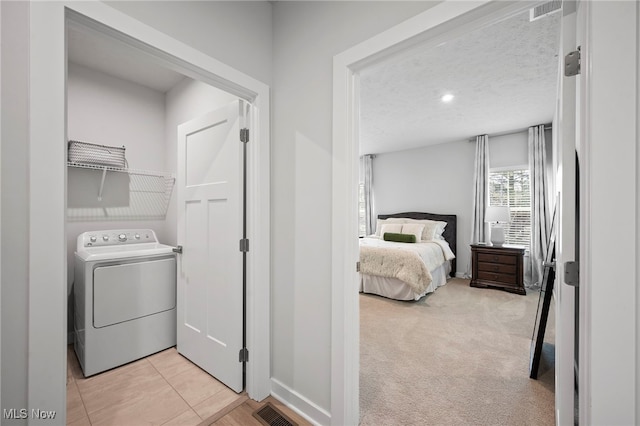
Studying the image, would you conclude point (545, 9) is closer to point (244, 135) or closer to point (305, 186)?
point (305, 186)

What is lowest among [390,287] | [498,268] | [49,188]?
[390,287]

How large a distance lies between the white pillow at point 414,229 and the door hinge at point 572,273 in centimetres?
386

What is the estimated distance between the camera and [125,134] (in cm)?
290

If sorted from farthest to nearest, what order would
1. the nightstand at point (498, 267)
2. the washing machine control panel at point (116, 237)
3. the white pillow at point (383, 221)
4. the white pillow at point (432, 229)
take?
the white pillow at point (383, 221)
the white pillow at point (432, 229)
the nightstand at point (498, 267)
the washing machine control panel at point (116, 237)

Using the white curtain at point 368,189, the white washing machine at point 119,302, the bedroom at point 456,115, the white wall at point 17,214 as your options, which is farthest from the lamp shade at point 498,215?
the white wall at point 17,214

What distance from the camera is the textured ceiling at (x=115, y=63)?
7.48 ft

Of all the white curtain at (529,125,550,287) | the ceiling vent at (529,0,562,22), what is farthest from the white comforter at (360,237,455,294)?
Answer: the ceiling vent at (529,0,562,22)

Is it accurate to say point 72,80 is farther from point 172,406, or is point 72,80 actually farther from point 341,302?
point 341,302

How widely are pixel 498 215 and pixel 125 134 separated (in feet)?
17.5

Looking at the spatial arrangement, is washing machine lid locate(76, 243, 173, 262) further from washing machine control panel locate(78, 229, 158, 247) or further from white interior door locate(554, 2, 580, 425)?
white interior door locate(554, 2, 580, 425)

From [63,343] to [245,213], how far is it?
3.49ft

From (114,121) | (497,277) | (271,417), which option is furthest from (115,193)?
(497,277)

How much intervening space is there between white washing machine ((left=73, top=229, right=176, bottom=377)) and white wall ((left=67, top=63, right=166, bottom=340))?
16.1 inches

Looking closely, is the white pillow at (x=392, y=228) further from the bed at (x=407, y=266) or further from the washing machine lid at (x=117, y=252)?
the washing machine lid at (x=117, y=252)
